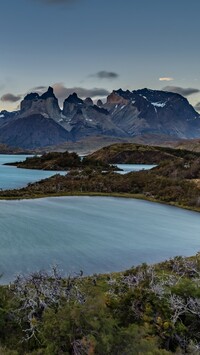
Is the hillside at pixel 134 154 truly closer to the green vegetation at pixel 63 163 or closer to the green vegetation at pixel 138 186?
the green vegetation at pixel 63 163

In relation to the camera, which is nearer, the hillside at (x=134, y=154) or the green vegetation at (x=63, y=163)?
the green vegetation at (x=63, y=163)

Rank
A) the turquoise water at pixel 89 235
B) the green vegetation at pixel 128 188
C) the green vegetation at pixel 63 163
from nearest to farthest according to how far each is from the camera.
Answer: the turquoise water at pixel 89 235
the green vegetation at pixel 128 188
the green vegetation at pixel 63 163

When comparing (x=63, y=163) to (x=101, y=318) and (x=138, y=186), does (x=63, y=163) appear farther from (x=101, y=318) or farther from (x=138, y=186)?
(x=101, y=318)

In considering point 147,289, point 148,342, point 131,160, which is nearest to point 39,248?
point 147,289

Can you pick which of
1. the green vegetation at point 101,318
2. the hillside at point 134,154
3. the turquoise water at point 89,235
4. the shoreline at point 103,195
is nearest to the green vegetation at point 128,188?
the shoreline at point 103,195

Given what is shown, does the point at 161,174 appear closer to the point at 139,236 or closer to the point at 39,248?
the point at 139,236

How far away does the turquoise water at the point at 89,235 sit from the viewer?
2612cm

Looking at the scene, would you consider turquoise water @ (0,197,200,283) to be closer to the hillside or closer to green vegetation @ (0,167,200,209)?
green vegetation @ (0,167,200,209)

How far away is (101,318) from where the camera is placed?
1336 centimetres

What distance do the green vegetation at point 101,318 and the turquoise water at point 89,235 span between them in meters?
6.46

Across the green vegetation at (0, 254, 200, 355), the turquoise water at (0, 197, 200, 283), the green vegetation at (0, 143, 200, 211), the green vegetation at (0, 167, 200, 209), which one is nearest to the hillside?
the green vegetation at (0, 143, 200, 211)

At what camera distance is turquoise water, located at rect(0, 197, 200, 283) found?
26125mm

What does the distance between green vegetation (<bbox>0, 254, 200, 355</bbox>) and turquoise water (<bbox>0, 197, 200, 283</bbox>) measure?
646 centimetres

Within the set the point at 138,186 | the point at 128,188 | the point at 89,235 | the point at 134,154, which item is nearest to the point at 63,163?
the point at 138,186
